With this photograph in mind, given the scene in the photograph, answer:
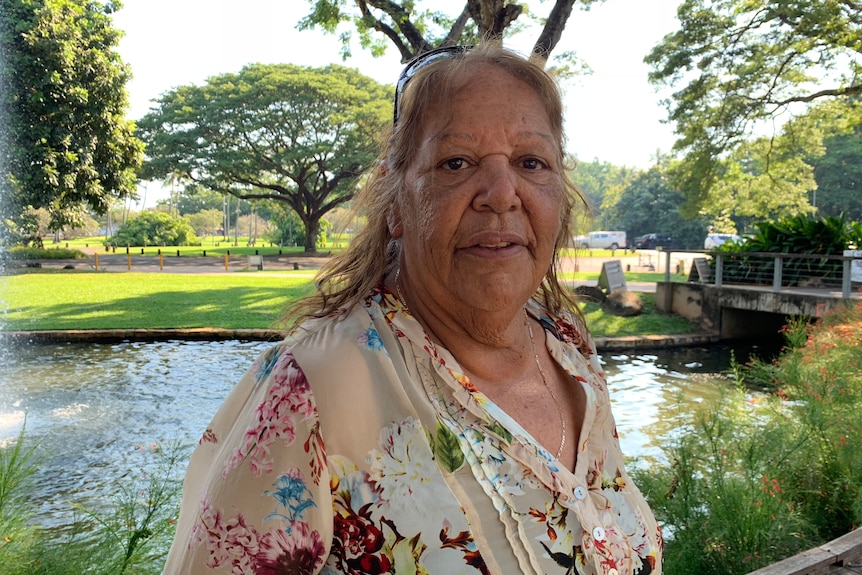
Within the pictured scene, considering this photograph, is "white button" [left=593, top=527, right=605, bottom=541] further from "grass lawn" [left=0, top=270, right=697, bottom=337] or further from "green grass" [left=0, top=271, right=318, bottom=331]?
"grass lawn" [left=0, top=270, right=697, bottom=337]

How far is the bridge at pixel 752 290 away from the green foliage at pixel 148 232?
41.2m

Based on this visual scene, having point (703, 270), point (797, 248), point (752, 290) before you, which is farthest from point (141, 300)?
point (797, 248)

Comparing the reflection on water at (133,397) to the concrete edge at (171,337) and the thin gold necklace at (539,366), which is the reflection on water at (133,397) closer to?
the concrete edge at (171,337)

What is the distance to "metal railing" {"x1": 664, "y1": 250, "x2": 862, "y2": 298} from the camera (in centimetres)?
1454

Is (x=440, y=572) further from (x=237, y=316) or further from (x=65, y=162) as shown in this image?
(x=65, y=162)

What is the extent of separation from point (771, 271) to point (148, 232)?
4358 centimetres

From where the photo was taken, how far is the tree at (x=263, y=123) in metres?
32.1

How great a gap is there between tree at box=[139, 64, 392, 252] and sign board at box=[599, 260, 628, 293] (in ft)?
57.9

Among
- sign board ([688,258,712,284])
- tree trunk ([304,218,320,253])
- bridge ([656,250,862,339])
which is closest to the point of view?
bridge ([656,250,862,339])

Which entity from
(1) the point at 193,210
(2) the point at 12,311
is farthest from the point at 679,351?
(1) the point at 193,210

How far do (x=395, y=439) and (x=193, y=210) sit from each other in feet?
281

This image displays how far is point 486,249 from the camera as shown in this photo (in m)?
1.33

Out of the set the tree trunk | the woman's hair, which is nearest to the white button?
the woman's hair

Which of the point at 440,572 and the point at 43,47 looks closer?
the point at 440,572
